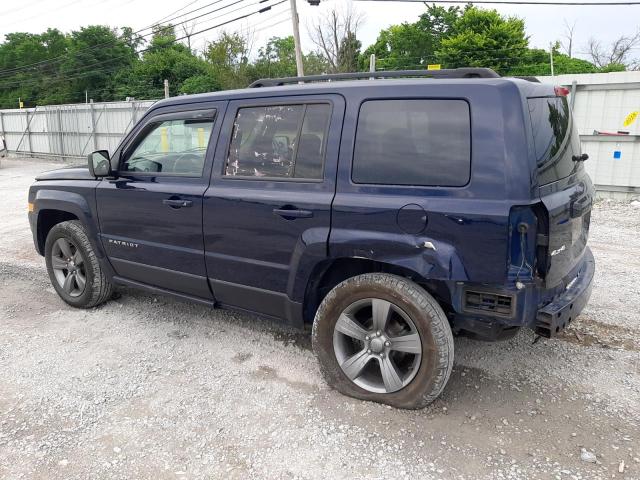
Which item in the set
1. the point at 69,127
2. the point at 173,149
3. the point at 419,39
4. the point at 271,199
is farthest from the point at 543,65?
the point at 271,199

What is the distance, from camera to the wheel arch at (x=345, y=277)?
9.71 ft

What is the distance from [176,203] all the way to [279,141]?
94 centimetres

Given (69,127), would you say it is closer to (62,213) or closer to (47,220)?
(47,220)

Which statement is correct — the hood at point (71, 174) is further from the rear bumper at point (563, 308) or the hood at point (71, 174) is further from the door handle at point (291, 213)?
the rear bumper at point (563, 308)

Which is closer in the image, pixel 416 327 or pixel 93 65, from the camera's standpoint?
pixel 416 327

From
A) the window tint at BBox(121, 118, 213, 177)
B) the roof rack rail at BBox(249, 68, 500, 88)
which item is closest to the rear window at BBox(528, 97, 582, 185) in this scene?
the roof rack rail at BBox(249, 68, 500, 88)

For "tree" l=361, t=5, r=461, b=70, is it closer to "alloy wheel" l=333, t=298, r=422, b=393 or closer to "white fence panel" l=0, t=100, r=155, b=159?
"white fence panel" l=0, t=100, r=155, b=159

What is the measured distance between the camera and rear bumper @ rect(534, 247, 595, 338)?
2746 mm

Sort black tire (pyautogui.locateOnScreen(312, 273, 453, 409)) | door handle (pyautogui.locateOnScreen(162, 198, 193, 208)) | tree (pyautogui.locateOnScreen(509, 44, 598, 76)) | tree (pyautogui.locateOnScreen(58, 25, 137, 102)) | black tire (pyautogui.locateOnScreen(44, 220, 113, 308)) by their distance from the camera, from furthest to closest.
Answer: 1. tree (pyautogui.locateOnScreen(58, 25, 137, 102))
2. tree (pyautogui.locateOnScreen(509, 44, 598, 76))
3. black tire (pyautogui.locateOnScreen(44, 220, 113, 308))
4. door handle (pyautogui.locateOnScreen(162, 198, 193, 208))
5. black tire (pyautogui.locateOnScreen(312, 273, 453, 409))

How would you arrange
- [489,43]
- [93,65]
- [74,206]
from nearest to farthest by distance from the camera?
[74,206] < [489,43] < [93,65]

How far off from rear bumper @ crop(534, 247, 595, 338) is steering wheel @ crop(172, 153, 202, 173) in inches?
97.4

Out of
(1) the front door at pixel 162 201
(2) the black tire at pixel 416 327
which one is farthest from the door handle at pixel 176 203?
(2) the black tire at pixel 416 327

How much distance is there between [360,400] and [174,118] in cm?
251

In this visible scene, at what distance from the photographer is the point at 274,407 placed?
317cm
